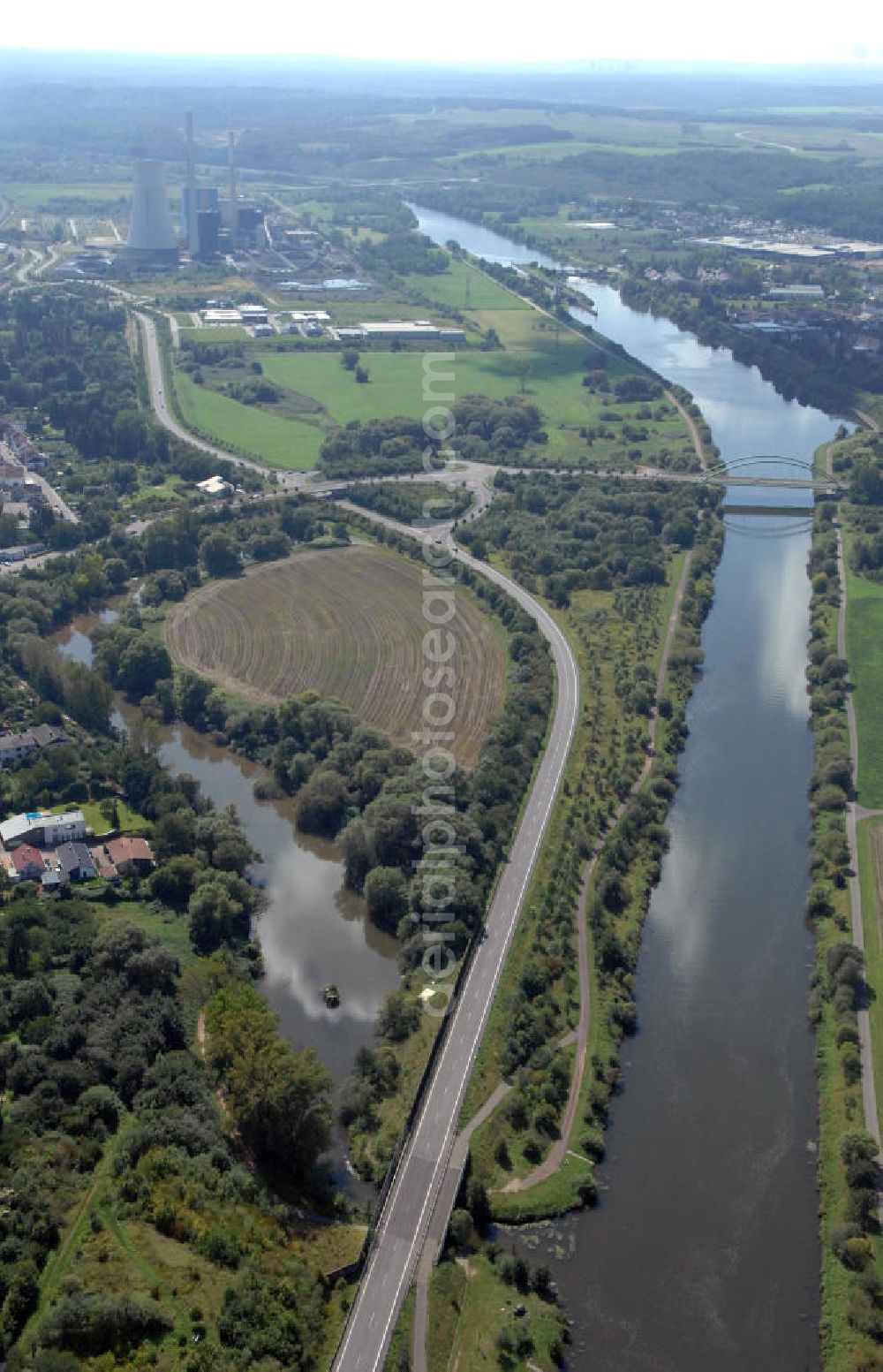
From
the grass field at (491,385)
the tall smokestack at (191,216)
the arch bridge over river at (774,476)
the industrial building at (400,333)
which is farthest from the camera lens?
the tall smokestack at (191,216)

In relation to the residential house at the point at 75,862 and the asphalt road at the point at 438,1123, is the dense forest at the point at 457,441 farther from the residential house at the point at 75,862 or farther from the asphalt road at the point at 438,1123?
the residential house at the point at 75,862

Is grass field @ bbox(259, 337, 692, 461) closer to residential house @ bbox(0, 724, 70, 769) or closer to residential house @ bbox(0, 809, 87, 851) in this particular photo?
residential house @ bbox(0, 724, 70, 769)

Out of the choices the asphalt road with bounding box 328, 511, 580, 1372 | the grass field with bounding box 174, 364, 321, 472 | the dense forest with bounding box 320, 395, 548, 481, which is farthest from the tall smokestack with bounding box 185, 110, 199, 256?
the asphalt road with bounding box 328, 511, 580, 1372

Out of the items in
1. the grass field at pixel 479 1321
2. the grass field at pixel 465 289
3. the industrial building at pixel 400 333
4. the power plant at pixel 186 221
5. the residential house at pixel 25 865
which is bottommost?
the grass field at pixel 479 1321

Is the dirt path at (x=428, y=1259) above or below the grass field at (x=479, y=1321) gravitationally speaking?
above

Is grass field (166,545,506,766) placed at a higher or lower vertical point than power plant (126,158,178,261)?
lower

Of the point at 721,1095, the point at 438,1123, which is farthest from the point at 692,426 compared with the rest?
the point at 438,1123

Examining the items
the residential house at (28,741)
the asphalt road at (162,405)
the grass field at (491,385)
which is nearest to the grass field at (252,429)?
the grass field at (491,385)

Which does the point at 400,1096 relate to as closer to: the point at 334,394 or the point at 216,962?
the point at 216,962
